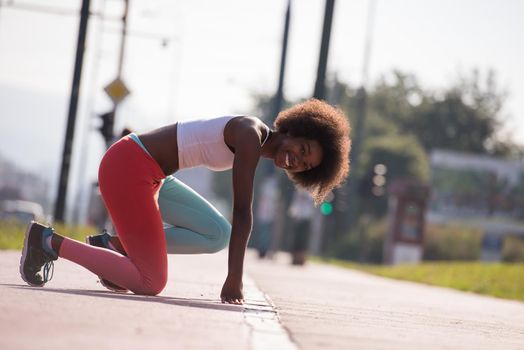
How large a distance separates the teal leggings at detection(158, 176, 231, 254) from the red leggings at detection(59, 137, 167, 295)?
384 millimetres

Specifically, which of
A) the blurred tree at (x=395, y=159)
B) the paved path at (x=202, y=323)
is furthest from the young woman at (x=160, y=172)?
the blurred tree at (x=395, y=159)

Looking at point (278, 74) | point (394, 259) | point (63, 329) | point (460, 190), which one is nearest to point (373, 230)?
point (460, 190)

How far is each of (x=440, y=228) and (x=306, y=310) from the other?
164 ft

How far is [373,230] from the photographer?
58781 millimetres

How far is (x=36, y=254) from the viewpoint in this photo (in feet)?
25.1

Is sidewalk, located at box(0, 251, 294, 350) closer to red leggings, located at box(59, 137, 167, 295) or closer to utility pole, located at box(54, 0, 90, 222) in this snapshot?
red leggings, located at box(59, 137, 167, 295)

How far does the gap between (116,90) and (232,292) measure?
1608cm

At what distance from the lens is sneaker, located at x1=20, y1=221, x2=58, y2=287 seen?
7613mm

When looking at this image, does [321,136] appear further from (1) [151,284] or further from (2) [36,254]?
(2) [36,254]

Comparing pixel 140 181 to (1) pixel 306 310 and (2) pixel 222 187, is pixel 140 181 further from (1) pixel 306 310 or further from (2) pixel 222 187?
(2) pixel 222 187

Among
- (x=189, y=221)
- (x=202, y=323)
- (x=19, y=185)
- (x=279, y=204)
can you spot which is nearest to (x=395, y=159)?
(x=279, y=204)

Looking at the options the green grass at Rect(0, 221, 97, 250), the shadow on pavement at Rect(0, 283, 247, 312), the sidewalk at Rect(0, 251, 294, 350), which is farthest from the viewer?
the green grass at Rect(0, 221, 97, 250)

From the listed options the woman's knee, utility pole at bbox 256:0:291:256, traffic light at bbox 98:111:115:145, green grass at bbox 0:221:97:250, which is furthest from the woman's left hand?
utility pole at bbox 256:0:291:256

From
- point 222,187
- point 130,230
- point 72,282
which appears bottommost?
point 222,187
